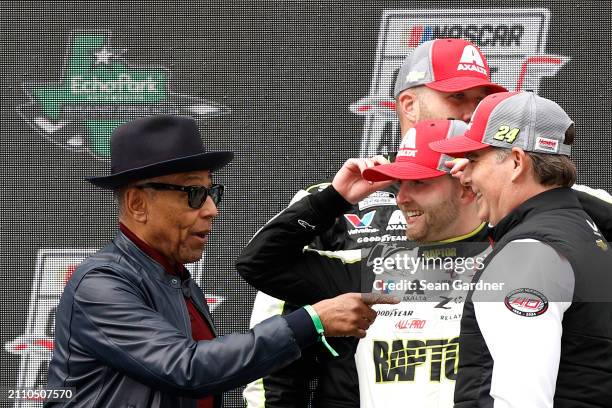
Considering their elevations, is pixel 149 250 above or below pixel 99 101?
below

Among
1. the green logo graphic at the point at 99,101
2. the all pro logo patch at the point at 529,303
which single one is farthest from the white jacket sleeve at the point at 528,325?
the green logo graphic at the point at 99,101

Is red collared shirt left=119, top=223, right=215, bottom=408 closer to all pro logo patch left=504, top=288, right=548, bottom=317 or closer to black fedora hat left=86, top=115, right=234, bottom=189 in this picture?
black fedora hat left=86, top=115, right=234, bottom=189

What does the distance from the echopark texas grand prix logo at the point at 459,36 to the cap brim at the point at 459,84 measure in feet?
1.51

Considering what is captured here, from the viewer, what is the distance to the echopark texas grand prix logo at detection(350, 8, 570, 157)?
3830 mm

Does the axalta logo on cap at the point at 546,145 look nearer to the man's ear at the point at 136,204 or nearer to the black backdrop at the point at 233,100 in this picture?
the man's ear at the point at 136,204

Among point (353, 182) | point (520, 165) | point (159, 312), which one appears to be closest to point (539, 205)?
point (520, 165)

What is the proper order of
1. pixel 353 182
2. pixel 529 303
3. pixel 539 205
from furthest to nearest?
pixel 353 182 → pixel 539 205 → pixel 529 303

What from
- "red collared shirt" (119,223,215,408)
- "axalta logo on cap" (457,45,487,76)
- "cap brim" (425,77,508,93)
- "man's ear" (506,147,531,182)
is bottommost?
"red collared shirt" (119,223,215,408)

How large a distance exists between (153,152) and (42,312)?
4.60 ft

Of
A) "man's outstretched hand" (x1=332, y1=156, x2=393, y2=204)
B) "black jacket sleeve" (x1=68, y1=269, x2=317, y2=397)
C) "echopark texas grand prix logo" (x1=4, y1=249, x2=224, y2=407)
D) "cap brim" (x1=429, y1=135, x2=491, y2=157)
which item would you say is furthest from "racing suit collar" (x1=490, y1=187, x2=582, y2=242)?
"echopark texas grand prix logo" (x1=4, y1=249, x2=224, y2=407)

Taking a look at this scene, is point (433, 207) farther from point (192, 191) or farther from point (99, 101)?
point (99, 101)

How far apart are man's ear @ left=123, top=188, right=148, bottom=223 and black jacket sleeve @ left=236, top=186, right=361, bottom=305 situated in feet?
1.65

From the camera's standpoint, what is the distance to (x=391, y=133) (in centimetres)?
384

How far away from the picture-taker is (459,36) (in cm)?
384
